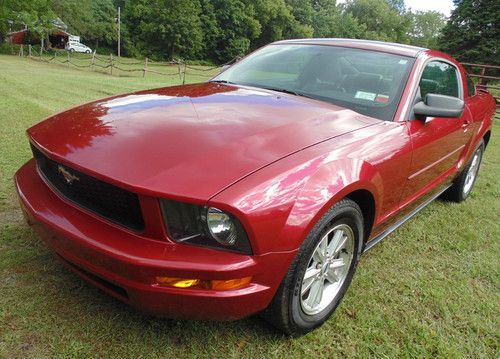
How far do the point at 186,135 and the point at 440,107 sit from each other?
1.66m

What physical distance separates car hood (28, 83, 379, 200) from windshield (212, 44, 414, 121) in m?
0.20

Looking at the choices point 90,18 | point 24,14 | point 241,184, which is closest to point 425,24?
point 90,18

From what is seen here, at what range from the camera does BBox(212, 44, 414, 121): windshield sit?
2.71 metres

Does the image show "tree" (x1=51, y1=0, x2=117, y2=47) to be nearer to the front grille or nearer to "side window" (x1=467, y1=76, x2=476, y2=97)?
"side window" (x1=467, y1=76, x2=476, y2=97)

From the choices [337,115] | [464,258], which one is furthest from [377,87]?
[464,258]

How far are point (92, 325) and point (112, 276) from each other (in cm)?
52

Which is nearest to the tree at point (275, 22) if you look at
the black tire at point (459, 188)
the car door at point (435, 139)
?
the black tire at point (459, 188)

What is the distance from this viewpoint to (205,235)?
166cm

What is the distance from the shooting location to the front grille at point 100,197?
68.6 inches

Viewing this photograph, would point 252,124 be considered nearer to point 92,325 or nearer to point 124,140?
point 124,140

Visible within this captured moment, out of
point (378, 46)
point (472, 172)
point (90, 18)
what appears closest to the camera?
point (378, 46)

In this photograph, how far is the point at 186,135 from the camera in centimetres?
201

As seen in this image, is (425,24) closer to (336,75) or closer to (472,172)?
(472,172)

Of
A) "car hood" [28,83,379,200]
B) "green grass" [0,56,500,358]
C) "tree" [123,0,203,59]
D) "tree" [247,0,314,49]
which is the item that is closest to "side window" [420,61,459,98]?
"car hood" [28,83,379,200]
